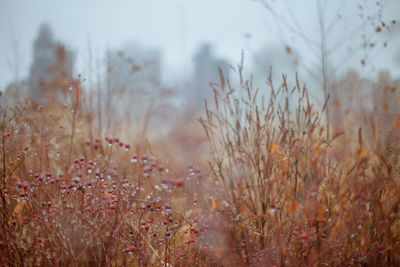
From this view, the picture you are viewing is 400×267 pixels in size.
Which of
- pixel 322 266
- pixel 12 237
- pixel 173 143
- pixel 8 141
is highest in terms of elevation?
pixel 173 143

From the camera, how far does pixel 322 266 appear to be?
139 centimetres

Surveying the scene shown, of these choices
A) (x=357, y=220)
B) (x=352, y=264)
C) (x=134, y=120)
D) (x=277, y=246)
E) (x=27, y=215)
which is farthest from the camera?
(x=134, y=120)

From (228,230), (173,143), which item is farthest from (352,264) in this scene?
(173,143)

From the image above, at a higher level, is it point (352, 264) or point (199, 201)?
point (199, 201)

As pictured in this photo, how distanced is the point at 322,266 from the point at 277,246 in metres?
0.28

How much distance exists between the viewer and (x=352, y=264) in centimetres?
142

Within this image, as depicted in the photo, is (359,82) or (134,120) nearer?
(359,82)

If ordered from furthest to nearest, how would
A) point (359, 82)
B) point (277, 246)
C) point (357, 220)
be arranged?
point (359, 82) → point (277, 246) → point (357, 220)

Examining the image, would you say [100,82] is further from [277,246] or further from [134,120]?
[277,246]

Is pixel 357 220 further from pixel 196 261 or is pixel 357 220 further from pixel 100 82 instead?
pixel 100 82

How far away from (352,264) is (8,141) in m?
1.90

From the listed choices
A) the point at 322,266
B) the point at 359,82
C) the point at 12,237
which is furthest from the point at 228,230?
the point at 359,82

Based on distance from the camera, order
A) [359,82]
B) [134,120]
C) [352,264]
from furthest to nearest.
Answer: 1. [134,120]
2. [359,82]
3. [352,264]

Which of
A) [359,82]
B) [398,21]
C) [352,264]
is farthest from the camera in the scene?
[359,82]
